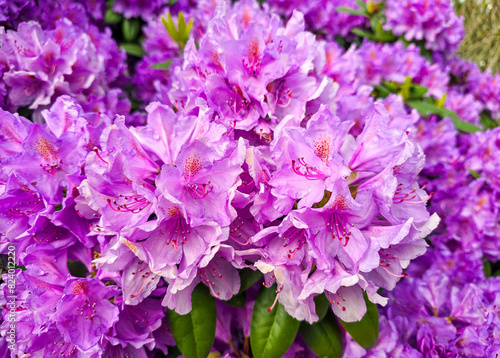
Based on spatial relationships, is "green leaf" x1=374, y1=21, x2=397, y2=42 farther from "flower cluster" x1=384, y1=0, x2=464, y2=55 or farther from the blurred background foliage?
the blurred background foliage

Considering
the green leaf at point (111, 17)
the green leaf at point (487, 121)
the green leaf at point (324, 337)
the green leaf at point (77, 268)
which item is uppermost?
the green leaf at point (111, 17)

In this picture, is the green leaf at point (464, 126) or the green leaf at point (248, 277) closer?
the green leaf at point (248, 277)

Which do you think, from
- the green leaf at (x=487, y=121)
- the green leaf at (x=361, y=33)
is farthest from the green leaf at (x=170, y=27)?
the green leaf at (x=487, y=121)

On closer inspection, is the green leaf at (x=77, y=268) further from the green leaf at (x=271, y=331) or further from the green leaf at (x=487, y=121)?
the green leaf at (x=487, y=121)

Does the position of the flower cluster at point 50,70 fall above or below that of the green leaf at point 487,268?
above

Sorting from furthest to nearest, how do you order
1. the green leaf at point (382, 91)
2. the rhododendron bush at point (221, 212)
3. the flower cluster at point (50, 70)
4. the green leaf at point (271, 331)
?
1. the green leaf at point (382, 91)
2. the flower cluster at point (50, 70)
3. the green leaf at point (271, 331)
4. the rhododendron bush at point (221, 212)

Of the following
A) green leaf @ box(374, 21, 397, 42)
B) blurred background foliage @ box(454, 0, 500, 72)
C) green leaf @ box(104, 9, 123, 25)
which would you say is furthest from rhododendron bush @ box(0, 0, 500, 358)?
blurred background foliage @ box(454, 0, 500, 72)
